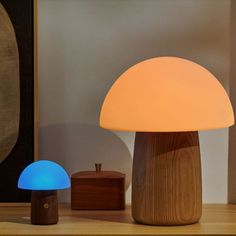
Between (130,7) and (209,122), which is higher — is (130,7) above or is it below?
above

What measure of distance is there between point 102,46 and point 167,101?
0.37m

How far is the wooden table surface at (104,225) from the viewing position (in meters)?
1.05

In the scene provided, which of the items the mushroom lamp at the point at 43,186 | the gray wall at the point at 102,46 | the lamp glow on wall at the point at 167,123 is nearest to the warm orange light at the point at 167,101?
the lamp glow on wall at the point at 167,123

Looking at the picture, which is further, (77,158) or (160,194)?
(77,158)

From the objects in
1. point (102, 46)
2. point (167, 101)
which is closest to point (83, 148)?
point (102, 46)

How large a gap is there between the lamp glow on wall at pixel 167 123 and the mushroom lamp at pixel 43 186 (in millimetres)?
136

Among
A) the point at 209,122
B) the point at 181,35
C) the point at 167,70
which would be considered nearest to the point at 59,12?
the point at 181,35

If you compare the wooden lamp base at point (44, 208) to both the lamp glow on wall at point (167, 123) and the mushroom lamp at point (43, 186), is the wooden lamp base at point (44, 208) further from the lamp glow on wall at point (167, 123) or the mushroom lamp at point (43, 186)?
the lamp glow on wall at point (167, 123)

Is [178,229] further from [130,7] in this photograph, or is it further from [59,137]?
[130,7]

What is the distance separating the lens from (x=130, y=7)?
53.1 inches

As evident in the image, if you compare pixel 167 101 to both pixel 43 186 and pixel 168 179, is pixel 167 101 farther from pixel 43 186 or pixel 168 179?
pixel 43 186

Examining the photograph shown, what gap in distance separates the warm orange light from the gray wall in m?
0.27

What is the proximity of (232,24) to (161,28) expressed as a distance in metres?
0.17

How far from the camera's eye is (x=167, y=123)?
3.33ft
